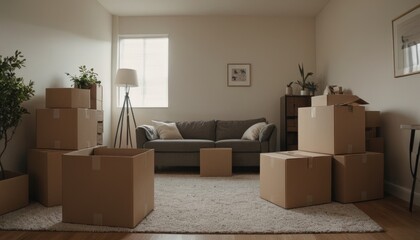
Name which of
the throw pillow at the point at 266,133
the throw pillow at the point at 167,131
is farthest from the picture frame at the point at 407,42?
the throw pillow at the point at 167,131

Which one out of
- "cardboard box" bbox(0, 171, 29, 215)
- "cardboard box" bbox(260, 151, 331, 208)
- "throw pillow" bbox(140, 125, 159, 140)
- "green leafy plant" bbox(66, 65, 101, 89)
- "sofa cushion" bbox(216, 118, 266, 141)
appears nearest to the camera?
"cardboard box" bbox(0, 171, 29, 215)

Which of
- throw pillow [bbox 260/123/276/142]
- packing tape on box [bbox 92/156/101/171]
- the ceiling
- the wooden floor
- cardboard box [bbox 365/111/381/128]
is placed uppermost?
the ceiling

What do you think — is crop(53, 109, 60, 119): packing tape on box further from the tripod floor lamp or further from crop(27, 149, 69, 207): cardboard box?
the tripod floor lamp

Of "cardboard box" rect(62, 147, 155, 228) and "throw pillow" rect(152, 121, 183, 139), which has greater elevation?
"throw pillow" rect(152, 121, 183, 139)

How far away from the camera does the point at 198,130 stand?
15.4 ft

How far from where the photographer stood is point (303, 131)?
285cm

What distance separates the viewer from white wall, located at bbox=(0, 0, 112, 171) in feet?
8.81

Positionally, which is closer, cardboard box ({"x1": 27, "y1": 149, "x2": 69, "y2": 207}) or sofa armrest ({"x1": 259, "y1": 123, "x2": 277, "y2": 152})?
cardboard box ({"x1": 27, "y1": 149, "x2": 69, "y2": 207})

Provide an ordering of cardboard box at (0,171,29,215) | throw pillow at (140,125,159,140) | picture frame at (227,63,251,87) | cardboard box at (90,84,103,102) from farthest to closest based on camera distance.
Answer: picture frame at (227,63,251,87)
throw pillow at (140,125,159,140)
cardboard box at (90,84,103,102)
cardboard box at (0,171,29,215)

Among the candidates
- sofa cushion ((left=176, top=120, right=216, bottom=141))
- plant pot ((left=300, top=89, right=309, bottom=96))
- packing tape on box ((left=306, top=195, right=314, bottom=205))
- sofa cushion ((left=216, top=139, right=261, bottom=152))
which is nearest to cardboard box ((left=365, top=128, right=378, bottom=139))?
packing tape on box ((left=306, top=195, right=314, bottom=205))

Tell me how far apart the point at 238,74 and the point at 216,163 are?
1982 mm

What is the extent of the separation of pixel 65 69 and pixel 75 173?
2.16 metres

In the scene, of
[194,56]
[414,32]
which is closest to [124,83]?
[194,56]

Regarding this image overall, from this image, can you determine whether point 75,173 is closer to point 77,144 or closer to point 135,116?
point 77,144
